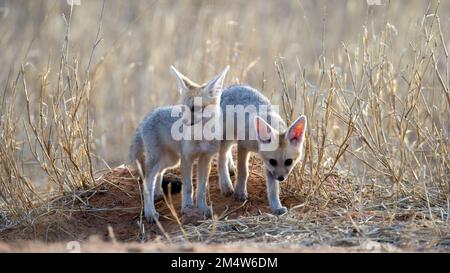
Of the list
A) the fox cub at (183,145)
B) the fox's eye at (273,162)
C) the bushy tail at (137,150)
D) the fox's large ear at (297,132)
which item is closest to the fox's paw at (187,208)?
the fox cub at (183,145)

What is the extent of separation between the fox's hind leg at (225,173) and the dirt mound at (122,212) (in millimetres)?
80

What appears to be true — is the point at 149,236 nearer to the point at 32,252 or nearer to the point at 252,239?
the point at 252,239

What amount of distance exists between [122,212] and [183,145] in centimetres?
91

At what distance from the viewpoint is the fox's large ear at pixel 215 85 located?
18.6ft

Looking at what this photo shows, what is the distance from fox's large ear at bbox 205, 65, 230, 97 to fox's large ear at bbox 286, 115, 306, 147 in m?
0.66

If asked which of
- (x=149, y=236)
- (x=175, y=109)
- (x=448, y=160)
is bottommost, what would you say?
(x=149, y=236)

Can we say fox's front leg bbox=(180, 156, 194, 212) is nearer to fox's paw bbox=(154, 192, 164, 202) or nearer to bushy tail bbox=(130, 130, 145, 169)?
fox's paw bbox=(154, 192, 164, 202)

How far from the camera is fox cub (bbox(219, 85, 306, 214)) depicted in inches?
226

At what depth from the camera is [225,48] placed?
29.3ft

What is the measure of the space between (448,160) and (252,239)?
1.90 metres

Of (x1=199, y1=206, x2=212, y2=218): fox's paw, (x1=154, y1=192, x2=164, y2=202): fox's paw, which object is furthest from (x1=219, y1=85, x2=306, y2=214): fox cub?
(x1=154, y1=192, x2=164, y2=202): fox's paw

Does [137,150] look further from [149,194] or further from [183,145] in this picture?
[183,145]

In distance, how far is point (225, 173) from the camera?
632 centimetres
